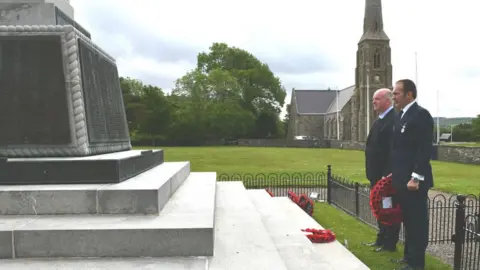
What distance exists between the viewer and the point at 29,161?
5148 millimetres

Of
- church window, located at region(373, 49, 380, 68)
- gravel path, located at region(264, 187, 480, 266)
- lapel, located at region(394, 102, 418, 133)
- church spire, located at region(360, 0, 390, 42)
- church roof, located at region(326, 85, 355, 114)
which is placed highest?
church spire, located at region(360, 0, 390, 42)

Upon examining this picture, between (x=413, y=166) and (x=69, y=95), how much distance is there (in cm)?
461

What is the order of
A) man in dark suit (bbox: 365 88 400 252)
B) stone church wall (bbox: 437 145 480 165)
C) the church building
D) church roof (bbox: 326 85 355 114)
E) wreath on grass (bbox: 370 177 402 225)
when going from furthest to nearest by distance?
church roof (bbox: 326 85 355 114), the church building, stone church wall (bbox: 437 145 480 165), man in dark suit (bbox: 365 88 400 252), wreath on grass (bbox: 370 177 402 225)

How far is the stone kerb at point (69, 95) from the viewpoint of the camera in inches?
230

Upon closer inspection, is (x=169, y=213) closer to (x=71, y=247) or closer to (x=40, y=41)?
(x=71, y=247)

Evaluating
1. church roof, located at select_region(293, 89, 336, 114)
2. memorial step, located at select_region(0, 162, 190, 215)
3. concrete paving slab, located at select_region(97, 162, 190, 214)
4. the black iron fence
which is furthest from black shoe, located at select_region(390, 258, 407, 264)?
church roof, located at select_region(293, 89, 336, 114)

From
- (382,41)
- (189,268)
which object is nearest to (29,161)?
(189,268)

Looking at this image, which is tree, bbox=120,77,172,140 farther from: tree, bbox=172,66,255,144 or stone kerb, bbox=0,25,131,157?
stone kerb, bbox=0,25,131,157

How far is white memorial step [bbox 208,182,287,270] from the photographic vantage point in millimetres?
4082

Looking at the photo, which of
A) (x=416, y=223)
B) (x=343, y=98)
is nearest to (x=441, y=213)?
(x=416, y=223)

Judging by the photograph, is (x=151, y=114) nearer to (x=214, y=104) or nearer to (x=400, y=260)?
(x=214, y=104)

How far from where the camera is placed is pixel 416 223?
523cm

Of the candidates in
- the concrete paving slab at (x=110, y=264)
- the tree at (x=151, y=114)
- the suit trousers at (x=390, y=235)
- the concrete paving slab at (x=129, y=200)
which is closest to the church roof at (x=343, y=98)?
the tree at (x=151, y=114)

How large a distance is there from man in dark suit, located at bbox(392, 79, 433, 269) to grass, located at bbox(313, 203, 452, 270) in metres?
0.62
